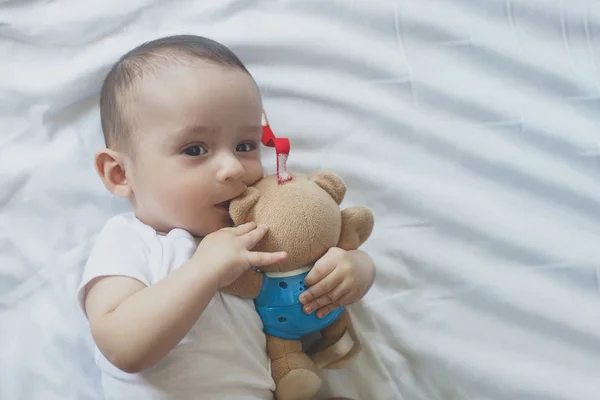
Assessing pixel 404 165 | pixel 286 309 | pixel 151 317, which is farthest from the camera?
pixel 404 165

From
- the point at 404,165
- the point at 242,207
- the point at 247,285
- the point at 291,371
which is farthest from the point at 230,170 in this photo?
the point at 404,165

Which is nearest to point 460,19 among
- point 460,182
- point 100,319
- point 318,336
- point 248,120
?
point 460,182

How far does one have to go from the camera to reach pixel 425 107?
3.82 feet

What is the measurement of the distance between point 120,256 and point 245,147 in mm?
228

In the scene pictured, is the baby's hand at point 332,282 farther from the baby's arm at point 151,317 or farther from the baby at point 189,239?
the baby's arm at point 151,317

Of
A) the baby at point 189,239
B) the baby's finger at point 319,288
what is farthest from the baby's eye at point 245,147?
the baby's finger at point 319,288

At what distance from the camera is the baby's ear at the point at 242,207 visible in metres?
0.82

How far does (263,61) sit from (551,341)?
0.68 meters

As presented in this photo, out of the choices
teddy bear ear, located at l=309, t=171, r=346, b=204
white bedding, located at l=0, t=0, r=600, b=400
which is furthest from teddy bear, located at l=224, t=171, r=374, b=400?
white bedding, located at l=0, t=0, r=600, b=400

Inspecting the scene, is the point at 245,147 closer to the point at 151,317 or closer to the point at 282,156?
the point at 282,156

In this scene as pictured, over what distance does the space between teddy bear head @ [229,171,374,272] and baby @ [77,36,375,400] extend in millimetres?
17

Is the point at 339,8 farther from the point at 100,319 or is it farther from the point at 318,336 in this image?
the point at 100,319

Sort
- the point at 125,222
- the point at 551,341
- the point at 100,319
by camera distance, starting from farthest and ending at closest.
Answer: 1. the point at 551,341
2. the point at 125,222
3. the point at 100,319

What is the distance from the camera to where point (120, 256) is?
32.2 inches
